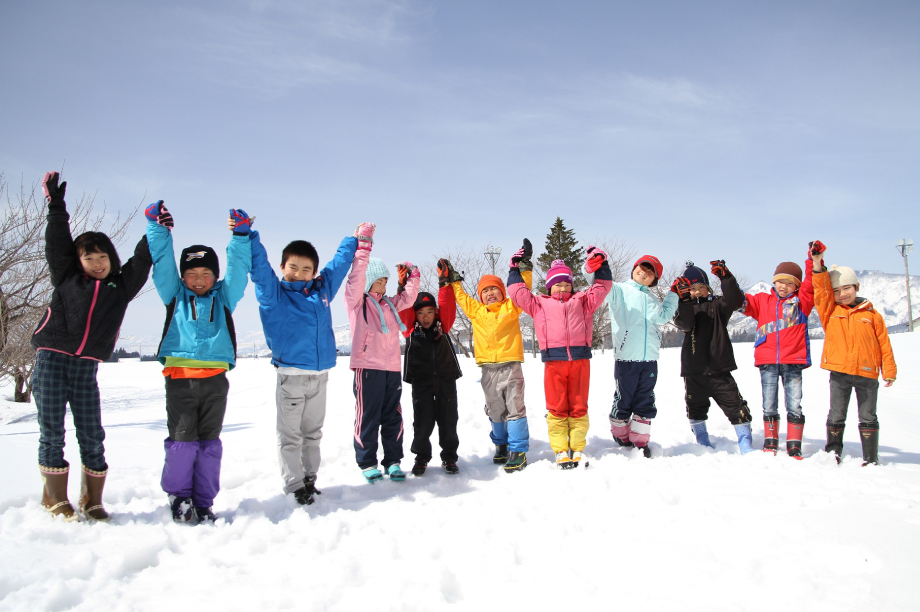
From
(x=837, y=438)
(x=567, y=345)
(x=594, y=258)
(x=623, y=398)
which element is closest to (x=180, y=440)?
(x=567, y=345)

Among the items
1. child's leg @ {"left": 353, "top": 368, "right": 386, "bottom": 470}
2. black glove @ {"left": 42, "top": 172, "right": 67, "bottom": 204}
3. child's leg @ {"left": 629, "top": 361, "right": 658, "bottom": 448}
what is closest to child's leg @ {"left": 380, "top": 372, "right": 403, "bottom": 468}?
child's leg @ {"left": 353, "top": 368, "right": 386, "bottom": 470}

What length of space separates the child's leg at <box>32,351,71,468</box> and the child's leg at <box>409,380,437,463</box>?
278 centimetres

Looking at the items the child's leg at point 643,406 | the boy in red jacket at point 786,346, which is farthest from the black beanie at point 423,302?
the boy in red jacket at point 786,346

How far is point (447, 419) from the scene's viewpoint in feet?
17.1

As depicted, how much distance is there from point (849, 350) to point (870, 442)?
0.93 meters

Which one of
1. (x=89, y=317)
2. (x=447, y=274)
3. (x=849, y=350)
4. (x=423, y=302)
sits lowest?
(x=849, y=350)

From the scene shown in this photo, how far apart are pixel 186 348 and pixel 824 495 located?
480 cm

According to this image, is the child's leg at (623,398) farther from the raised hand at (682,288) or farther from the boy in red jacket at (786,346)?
the boy in red jacket at (786,346)

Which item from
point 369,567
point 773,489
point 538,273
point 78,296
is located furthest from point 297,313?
point 538,273

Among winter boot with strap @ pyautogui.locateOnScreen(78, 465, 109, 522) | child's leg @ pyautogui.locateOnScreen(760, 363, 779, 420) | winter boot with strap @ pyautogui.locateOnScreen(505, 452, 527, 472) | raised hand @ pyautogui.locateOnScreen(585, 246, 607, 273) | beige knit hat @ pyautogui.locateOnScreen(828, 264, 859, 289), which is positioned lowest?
winter boot with strap @ pyautogui.locateOnScreen(505, 452, 527, 472)

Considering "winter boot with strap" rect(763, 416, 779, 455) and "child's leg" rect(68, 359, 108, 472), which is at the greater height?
"child's leg" rect(68, 359, 108, 472)

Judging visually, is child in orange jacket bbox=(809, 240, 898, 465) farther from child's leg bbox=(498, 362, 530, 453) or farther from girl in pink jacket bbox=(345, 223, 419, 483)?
girl in pink jacket bbox=(345, 223, 419, 483)

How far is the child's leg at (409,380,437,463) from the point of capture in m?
5.07

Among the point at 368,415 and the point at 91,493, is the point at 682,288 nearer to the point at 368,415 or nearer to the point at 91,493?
the point at 368,415
